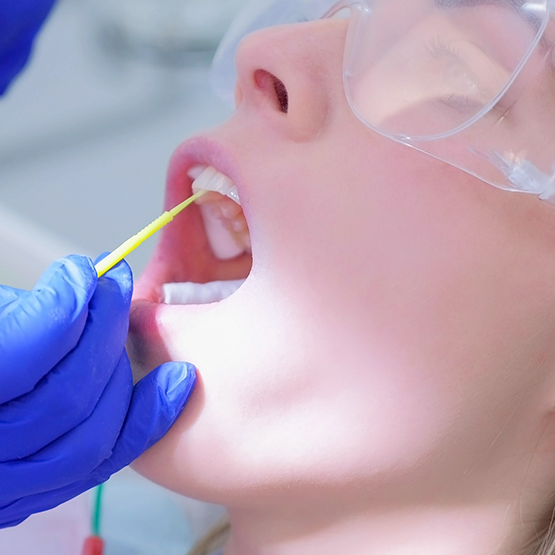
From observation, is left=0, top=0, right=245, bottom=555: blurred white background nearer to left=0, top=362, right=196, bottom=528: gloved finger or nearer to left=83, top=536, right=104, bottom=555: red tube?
left=83, top=536, right=104, bottom=555: red tube

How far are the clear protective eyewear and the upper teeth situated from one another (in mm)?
238

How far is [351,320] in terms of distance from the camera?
0.90 metres

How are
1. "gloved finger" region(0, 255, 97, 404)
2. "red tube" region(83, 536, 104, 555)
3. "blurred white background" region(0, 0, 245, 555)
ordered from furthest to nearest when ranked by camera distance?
"blurred white background" region(0, 0, 245, 555) < "red tube" region(83, 536, 104, 555) < "gloved finger" region(0, 255, 97, 404)

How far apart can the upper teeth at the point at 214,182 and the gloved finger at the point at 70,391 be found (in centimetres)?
23

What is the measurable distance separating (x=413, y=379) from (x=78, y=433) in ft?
1.39

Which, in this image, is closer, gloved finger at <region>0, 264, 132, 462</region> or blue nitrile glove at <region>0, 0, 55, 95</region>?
gloved finger at <region>0, 264, 132, 462</region>

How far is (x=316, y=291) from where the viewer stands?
0.90m

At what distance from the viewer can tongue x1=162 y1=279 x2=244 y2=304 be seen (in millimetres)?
1113

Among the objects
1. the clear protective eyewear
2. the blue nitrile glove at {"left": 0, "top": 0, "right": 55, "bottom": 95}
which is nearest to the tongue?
the clear protective eyewear

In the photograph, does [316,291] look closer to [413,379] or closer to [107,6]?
[413,379]

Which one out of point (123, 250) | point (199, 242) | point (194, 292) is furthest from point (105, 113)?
point (123, 250)

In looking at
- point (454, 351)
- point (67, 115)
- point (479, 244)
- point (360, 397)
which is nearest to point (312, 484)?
point (360, 397)

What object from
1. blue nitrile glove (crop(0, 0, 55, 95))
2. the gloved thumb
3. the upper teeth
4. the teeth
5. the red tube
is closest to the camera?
the gloved thumb

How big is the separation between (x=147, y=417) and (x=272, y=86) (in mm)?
473
